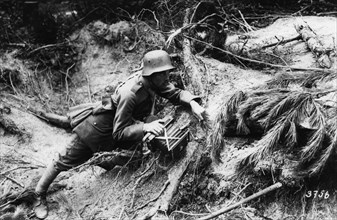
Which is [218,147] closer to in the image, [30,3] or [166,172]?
[166,172]

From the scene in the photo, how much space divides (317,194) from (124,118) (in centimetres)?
201

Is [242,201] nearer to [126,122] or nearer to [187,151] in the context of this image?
[187,151]

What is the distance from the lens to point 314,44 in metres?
5.12

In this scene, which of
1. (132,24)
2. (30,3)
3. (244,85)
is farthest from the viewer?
(30,3)

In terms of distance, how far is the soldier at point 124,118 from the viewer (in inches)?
170

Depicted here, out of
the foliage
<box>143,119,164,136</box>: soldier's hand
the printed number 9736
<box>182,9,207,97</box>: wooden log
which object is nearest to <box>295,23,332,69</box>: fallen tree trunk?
the foliage

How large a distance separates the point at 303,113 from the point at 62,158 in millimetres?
2809

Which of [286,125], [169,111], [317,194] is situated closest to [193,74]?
[169,111]

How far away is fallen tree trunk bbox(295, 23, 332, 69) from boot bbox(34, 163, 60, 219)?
327 centimetres

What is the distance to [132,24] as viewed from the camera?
7.21 meters

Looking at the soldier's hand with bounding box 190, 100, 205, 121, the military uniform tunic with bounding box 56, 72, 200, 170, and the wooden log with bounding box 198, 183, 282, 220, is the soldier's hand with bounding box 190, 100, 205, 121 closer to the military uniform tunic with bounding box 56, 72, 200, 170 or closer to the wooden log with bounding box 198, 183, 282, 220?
the military uniform tunic with bounding box 56, 72, 200, 170

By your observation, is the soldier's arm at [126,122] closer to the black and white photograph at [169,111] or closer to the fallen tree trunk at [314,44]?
the black and white photograph at [169,111]

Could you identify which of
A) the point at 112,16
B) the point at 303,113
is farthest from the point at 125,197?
the point at 112,16

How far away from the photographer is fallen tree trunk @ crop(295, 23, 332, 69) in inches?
182
